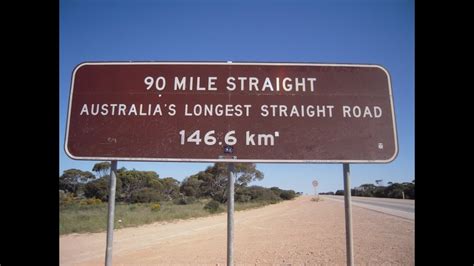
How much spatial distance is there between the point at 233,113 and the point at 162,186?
40716 mm

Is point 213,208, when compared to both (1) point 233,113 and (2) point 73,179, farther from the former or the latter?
(2) point 73,179

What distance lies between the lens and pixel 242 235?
39.7 ft

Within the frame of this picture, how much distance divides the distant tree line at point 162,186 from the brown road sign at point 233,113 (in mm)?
31287

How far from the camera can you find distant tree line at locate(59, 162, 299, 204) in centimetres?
3597

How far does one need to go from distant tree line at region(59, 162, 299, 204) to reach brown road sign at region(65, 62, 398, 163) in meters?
31.3

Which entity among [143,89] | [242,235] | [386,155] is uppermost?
[143,89]

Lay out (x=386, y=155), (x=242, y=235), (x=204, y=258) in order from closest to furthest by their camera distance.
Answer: (x=386, y=155) < (x=204, y=258) < (x=242, y=235)

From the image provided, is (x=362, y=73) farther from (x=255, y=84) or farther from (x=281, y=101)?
(x=255, y=84)

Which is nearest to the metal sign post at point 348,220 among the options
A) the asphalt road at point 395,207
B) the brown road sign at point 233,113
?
the brown road sign at point 233,113

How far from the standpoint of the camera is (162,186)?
42.5 meters
